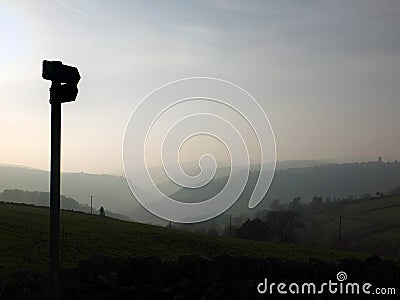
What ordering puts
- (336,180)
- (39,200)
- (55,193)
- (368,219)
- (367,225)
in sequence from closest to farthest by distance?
(55,193) → (367,225) → (39,200) → (368,219) → (336,180)

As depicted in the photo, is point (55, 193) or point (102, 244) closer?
point (55, 193)

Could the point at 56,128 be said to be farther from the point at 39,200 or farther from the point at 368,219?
the point at 368,219

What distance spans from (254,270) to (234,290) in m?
1.55

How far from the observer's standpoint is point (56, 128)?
6004mm

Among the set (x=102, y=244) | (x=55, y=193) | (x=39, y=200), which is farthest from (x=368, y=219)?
(x=55, y=193)

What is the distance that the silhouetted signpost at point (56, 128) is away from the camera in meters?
5.82

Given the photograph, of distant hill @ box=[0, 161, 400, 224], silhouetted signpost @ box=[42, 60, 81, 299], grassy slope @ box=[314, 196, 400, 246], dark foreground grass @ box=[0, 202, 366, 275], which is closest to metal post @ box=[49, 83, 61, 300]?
silhouetted signpost @ box=[42, 60, 81, 299]

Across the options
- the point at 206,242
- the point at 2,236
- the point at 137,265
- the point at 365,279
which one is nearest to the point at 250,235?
the point at 206,242

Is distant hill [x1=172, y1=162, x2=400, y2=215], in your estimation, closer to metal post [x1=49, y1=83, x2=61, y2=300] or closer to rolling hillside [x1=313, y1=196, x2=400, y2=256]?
rolling hillside [x1=313, y1=196, x2=400, y2=256]

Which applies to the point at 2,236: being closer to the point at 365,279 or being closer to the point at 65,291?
the point at 65,291

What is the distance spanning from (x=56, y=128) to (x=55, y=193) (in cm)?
78

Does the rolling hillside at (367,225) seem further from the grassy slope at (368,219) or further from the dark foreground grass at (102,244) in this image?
the dark foreground grass at (102,244)

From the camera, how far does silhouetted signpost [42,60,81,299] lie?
5816mm

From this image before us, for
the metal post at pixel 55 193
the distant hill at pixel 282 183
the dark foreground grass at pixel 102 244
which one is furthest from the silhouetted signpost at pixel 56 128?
the distant hill at pixel 282 183
